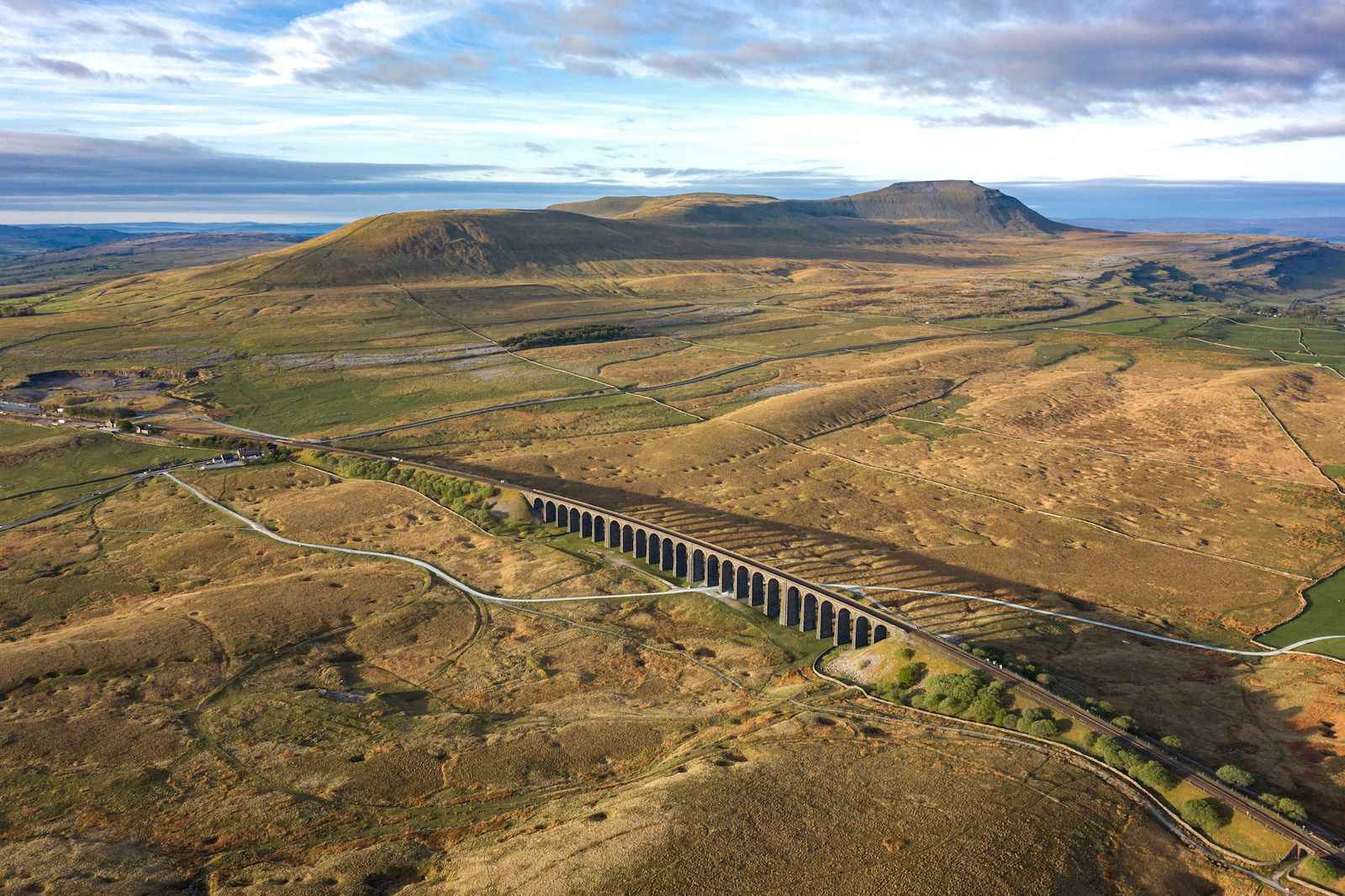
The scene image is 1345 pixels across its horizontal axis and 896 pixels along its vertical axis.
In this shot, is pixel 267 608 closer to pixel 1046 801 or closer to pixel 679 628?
pixel 679 628

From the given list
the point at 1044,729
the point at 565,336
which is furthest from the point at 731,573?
the point at 565,336

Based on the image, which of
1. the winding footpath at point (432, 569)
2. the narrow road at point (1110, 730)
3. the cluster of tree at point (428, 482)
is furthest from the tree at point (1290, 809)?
the cluster of tree at point (428, 482)

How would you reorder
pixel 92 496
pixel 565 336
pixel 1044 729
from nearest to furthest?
pixel 1044 729
pixel 92 496
pixel 565 336

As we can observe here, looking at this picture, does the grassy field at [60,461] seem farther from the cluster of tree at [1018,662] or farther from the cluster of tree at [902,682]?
the cluster of tree at [1018,662]

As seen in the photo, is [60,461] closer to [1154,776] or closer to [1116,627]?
[1116,627]

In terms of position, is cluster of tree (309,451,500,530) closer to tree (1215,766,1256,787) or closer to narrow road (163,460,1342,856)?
narrow road (163,460,1342,856)

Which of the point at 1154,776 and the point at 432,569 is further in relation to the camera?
the point at 432,569

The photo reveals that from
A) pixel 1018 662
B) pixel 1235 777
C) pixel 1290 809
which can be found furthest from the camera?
pixel 1018 662

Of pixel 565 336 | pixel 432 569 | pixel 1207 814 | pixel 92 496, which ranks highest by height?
pixel 1207 814

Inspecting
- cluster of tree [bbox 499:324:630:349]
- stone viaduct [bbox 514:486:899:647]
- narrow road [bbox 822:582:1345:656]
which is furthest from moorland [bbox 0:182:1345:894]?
cluster of tree [bbox 499:324:630:349]
